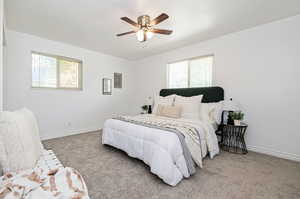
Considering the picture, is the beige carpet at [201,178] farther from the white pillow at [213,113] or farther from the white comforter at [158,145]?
the white pillow at [213,113]

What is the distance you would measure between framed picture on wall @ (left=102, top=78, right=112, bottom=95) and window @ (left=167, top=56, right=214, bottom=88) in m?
2.05

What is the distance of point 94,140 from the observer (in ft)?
10.8

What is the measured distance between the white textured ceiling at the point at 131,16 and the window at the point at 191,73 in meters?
0.62

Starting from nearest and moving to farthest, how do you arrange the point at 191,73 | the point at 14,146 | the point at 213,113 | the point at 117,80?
the point at 14,146
the point at 213,113
the point at 191,73
the point at 117,80

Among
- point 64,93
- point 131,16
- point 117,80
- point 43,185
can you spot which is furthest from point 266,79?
point 64,93

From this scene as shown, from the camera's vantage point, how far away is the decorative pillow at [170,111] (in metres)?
2.94

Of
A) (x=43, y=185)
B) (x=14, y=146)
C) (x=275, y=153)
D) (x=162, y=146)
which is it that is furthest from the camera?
(x=275, y=153)

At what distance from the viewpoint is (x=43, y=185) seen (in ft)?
2.62

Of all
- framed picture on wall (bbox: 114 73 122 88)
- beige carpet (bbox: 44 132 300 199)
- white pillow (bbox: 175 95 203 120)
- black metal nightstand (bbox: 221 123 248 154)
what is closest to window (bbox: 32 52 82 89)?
framed picture on wall (bbox: 114 73 122 88)

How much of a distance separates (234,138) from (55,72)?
4.67m

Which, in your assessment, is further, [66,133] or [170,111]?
[66,133]

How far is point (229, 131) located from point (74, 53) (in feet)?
14.4

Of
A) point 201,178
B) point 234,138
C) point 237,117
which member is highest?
point 237,117

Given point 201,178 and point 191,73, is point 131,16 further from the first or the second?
point 201,178
